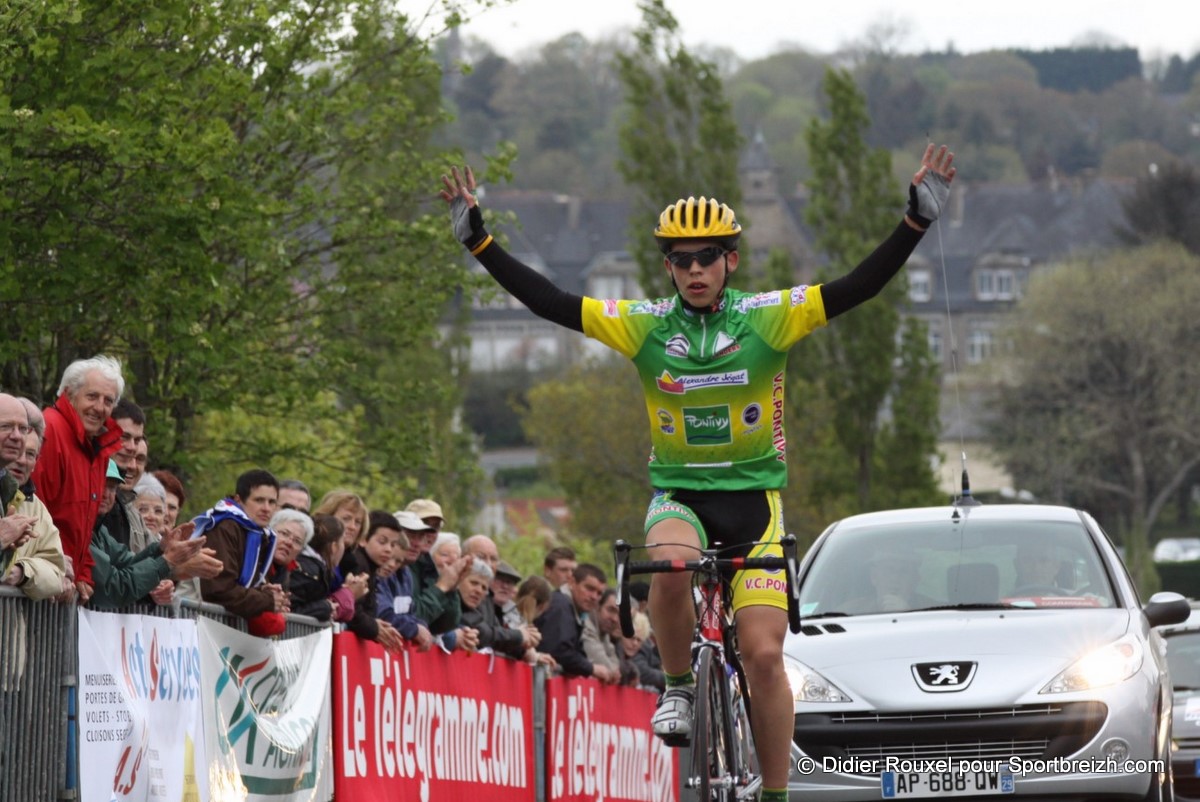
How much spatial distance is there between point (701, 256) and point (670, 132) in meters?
43.0

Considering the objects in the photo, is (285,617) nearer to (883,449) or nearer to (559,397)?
(883,449)

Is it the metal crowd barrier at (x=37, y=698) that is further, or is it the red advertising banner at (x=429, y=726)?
the red advertising banner at (x=429, y=726)

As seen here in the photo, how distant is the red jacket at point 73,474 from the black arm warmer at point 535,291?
176cm

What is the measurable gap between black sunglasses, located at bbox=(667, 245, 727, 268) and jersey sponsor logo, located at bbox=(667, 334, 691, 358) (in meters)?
0.27

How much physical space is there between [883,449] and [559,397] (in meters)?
16.4

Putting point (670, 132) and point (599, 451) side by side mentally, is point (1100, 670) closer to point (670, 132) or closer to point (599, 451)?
point (670, 132)

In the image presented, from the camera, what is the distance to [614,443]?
209ft

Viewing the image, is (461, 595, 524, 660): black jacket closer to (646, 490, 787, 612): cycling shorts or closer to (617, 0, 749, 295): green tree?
(646, 490, 787, 612): cycling shorts

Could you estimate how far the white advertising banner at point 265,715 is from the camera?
1030 cm

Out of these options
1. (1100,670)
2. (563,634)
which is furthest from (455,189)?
(563,634)

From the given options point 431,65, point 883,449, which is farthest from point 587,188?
point 431,65

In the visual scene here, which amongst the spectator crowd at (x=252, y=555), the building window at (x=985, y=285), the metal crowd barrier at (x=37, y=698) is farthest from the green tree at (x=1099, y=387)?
the metal crowd barrier at (x=37, y=698)

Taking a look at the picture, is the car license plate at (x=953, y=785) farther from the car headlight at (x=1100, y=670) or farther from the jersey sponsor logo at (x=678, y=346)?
the jersey sponsor logo at (x=678, y=346)

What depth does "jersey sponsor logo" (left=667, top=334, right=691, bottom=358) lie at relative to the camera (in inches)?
352
